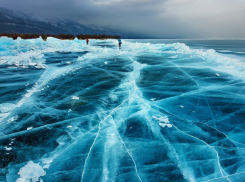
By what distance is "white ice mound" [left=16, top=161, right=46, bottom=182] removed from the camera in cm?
192

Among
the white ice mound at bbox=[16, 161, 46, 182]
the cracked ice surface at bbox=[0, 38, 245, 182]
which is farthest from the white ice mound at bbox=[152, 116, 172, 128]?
the white ice mound at bbox=[16, 161, 46, 182]

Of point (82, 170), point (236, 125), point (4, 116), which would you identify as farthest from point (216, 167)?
point (4, 116)

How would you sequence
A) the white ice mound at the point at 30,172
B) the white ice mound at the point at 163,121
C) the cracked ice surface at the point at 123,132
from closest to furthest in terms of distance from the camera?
1. the white ice mound at the point at 30,172
2. the cracked ice surface at the point at 123,132
3. the white ice mound at the point at 163,121

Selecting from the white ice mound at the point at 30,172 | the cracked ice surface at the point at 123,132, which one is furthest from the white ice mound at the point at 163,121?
the white ice mound at the point at 30,172

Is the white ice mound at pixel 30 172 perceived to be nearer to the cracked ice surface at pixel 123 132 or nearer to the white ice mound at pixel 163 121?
the cracked ice surface at pixel 123 132

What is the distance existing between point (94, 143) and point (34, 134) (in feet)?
3.56

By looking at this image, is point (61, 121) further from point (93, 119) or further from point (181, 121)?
point (181, 121)

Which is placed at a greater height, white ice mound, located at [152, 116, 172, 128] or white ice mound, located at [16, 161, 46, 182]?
white ice mound, located at [152, 116, 172, 128]

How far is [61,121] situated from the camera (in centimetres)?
318

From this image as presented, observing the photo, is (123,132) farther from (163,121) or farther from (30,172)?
(30,172)

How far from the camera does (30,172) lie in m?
2.00

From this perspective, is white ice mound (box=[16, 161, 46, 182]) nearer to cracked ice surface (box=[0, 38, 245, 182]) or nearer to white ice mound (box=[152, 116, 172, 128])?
cracked ice surface (box=[0, 38, 245, 182])

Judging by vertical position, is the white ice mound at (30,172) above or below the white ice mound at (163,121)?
below

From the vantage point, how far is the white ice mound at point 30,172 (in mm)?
1925
